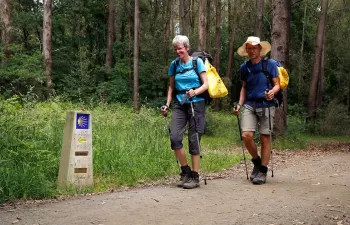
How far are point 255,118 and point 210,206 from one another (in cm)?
198

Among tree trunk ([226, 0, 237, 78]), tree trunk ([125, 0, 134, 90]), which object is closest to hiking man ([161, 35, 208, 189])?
tree trunk ([125, 0, 134, 90])

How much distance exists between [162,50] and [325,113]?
15.3 meters

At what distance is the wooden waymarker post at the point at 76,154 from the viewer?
6324mm

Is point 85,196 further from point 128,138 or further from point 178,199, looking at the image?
point 128,138

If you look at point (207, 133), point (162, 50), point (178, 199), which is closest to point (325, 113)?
point (207, 133)

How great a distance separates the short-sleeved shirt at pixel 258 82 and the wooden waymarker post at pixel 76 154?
255cm

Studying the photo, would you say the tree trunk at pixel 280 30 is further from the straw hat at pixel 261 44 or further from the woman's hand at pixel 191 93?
the woman's hand at pixel 191 93

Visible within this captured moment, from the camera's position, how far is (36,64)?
24.2 meters

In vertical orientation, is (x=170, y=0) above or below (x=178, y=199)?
above

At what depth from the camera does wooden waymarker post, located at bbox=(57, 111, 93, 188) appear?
20.7 ft

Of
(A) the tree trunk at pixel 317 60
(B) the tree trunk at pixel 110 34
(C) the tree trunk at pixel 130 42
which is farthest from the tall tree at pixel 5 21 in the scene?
(A) the tree trunk at pixel 317 60

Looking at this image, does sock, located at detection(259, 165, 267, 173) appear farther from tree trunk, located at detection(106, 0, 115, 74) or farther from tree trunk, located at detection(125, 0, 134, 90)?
tree trunk, located at detection(106, 0, 115, 74)

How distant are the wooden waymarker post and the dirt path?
25.2 inches

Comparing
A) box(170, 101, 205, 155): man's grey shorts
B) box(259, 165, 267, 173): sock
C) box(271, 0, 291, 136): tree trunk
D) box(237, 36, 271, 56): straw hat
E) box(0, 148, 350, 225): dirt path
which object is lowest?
box(0, 148, 350, 225): dirt path
